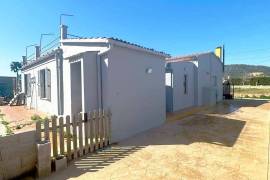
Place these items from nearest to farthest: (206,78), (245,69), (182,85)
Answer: (182,85)
(206,78)
(245,69)

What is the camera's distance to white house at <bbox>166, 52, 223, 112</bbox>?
15.0 metres

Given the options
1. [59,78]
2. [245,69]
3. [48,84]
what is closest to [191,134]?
[59,78]

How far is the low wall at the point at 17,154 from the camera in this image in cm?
434

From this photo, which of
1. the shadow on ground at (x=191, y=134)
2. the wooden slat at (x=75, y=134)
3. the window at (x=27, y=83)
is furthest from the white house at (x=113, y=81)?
the window at (x=27, y=83)

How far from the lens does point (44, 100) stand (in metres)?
13.5

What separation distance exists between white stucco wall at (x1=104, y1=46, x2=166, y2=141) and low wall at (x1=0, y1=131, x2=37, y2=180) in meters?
3.00

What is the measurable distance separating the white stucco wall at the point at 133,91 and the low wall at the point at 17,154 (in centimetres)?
300

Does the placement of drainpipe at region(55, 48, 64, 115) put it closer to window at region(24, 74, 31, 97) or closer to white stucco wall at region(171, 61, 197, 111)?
window at region(24, 74, 31, 97)

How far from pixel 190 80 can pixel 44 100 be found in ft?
36.5

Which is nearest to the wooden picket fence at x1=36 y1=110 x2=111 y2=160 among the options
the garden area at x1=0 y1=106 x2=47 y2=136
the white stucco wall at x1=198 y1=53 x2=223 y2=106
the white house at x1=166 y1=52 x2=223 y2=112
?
the garden area at x1=0 y1=106 x2=47 y2=136

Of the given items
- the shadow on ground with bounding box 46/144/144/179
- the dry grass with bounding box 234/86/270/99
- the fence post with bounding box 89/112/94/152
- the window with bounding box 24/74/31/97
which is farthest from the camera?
the dry grass with bounding box 234/86/270/99

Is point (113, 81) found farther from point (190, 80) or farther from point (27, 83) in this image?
point (27, 83)

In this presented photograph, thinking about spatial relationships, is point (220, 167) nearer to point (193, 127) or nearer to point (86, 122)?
point (86, 122)

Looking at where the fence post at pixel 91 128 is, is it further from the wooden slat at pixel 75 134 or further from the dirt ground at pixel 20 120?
the dirt ground at pixel 20 120
